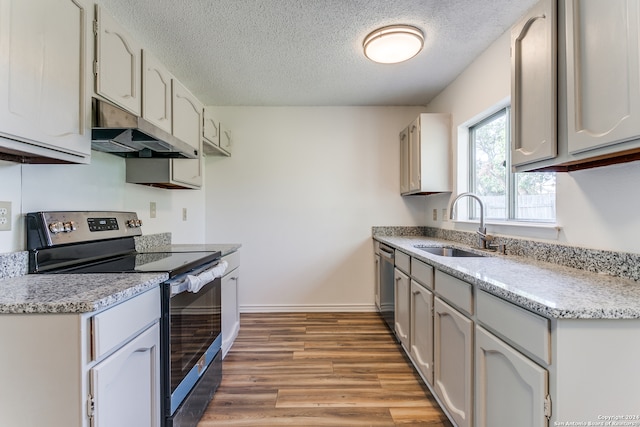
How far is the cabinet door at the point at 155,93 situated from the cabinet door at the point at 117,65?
0.04 meters

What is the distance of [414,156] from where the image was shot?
300 cm

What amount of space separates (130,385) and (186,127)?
1.77 meters

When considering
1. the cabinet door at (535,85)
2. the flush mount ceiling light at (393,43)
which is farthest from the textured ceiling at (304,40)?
the cabinet door at (535,85)

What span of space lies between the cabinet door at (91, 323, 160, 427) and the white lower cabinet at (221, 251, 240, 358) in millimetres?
911

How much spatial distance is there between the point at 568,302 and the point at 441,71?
2.27m

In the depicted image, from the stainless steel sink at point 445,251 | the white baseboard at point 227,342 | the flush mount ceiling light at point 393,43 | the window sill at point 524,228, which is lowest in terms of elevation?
the white baseboard at point 227,342

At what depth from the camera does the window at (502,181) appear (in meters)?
1.87

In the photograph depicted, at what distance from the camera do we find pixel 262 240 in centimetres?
343

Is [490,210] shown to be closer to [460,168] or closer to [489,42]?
[460,168]

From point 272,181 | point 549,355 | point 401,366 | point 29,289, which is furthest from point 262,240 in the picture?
point 549,355

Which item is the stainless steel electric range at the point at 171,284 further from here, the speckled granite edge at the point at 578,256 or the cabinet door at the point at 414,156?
the cabinet door at the point at 414,156

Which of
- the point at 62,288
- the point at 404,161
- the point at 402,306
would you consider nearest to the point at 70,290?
the point at 62,288

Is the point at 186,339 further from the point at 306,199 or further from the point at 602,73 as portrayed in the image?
the point at 306,199

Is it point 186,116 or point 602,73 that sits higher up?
point 186,116
